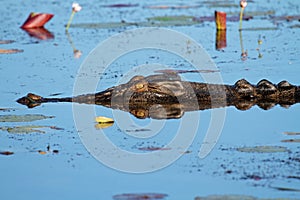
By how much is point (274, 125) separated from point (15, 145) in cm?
210

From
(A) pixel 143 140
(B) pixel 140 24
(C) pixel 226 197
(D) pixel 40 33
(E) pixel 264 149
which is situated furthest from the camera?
(B) pixel 140 24

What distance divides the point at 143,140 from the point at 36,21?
23.3ft

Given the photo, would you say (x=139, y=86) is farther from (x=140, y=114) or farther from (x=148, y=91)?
(x=140, y=114)

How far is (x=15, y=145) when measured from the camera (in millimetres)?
7145

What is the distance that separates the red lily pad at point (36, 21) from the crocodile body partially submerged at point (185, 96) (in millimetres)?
5325

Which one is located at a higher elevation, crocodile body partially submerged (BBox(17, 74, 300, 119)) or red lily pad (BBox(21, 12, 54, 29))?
red lily pad (BBox(21, 12, 54, 29))

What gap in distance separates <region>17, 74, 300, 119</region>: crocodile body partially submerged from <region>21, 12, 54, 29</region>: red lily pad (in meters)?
5.32

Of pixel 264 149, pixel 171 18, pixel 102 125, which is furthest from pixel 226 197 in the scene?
pixel 171 18

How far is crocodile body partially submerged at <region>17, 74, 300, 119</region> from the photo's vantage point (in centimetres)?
841

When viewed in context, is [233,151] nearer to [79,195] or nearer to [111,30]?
[79,195]

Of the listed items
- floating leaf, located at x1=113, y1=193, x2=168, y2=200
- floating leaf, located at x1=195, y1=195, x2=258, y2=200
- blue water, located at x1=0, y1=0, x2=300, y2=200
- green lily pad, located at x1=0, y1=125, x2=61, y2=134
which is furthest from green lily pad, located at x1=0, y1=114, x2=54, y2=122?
floating leaf, located at x1=195, y1=195, x2=258, y2=200

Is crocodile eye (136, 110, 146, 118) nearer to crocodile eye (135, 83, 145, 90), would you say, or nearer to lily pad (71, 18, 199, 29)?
crocodile eye (135, 83, 145, 90)

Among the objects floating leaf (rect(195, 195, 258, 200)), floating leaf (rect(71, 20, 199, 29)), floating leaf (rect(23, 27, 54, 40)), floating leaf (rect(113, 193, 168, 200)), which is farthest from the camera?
floating leaf (rect(71, 20, 199, 29))

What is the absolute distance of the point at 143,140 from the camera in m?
7.19
